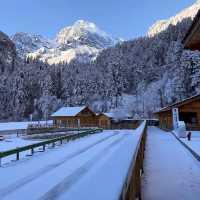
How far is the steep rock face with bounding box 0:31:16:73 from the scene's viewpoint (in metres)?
130

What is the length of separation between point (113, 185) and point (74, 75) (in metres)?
116

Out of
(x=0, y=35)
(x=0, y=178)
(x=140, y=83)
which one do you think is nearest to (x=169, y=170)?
(x=0, y=178)

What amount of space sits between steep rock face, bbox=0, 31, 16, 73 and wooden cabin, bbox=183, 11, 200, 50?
12335 centimetres

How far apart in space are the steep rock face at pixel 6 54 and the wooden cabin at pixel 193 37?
123349mm

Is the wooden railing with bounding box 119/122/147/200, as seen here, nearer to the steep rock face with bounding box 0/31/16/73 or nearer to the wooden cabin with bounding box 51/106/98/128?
the wooden cabin with bounding box 51/106/98/128

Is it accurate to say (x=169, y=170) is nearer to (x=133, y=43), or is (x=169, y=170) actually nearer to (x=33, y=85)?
(x=33, y=85)

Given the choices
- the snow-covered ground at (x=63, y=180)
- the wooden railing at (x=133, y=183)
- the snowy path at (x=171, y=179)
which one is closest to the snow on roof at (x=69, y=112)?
the snow-covered ground at (x=63, y=180)

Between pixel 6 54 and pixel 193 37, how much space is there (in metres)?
155

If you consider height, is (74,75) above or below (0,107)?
above

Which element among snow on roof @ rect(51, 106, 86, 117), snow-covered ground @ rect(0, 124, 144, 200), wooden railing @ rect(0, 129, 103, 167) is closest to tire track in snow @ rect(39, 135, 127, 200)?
snow-covered ground @ rect(0, 124, 144, 200)

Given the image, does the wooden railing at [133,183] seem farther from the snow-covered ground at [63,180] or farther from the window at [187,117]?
the window at [187,117]

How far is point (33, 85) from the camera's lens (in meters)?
112

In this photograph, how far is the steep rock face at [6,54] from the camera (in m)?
130

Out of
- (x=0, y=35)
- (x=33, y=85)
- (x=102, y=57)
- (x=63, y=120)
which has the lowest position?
(x=63, y=120)
